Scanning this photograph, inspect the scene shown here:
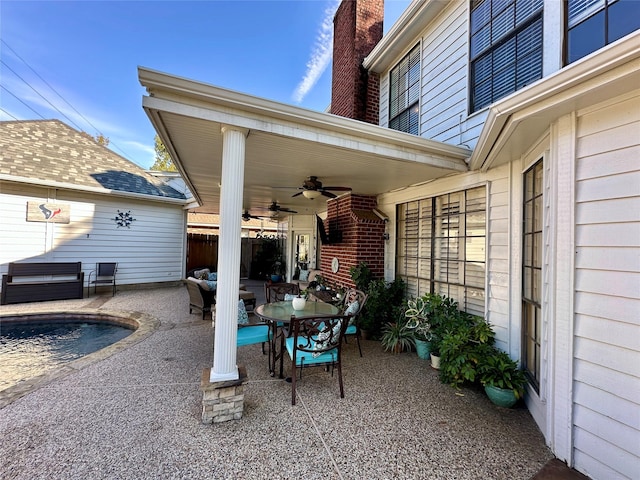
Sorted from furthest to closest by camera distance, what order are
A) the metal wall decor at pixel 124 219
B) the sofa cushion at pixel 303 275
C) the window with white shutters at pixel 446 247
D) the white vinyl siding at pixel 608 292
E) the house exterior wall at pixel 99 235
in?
the sofa cushion at pixel 303 275 < the metal wall decor at pixel 124 219 < the house exterior wall at pixel 99 235 < the window with white shutters at pixel 446 247 < the white vinyl siding at pixel 608 292

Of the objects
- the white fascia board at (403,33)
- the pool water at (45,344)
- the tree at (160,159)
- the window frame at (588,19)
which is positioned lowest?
the pool water at (45,344)

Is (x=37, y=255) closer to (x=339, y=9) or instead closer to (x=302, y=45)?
(x=339, y=9)

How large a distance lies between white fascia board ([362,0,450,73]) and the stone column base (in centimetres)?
598

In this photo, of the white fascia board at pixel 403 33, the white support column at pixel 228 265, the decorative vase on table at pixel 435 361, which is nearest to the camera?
the white support column at pixel 228 265

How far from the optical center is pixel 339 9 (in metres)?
6.68

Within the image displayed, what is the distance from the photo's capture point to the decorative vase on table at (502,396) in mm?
2865

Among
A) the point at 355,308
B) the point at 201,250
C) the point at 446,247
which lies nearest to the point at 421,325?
the point at 355,308

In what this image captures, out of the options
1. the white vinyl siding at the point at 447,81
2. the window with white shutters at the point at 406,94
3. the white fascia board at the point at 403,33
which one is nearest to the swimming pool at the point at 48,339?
the white vinyl siding at the point at 447,81

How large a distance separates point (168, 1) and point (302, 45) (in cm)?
514

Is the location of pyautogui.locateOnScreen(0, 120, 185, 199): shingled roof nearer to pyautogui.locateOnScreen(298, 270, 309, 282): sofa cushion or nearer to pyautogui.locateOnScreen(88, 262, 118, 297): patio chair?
pyautogui.locateOnScreen(88, 262, 118, 297): patio chair

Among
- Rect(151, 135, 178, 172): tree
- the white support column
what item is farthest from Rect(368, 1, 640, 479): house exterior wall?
Rect(151, 135, 178, 172): tree

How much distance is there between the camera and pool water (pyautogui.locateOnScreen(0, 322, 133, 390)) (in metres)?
3.82

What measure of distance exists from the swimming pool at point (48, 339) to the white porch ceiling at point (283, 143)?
3272mm

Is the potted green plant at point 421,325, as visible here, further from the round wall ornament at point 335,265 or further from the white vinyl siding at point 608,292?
the round wall ornament at point 335,265
